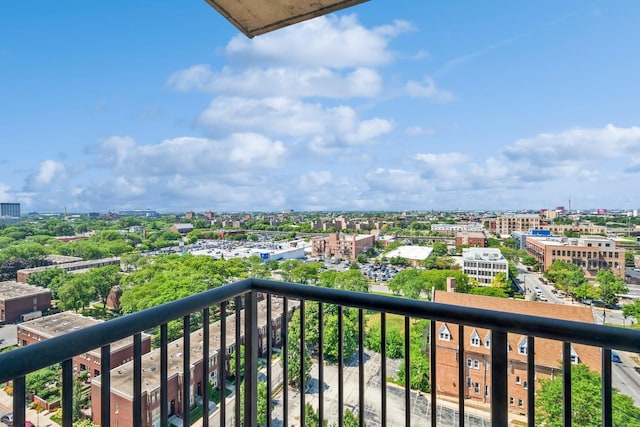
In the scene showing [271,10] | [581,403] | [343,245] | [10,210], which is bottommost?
[581,403]

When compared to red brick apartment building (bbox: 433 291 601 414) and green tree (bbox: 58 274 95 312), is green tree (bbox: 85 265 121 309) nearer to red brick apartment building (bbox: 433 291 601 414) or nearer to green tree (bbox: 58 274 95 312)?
green tree (bbox: 58 274 95 312)

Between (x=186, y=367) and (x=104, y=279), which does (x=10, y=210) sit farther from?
(x=186, y=367)

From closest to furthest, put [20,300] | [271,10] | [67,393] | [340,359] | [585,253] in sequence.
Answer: [67,393], [340,359], [271,10], [20,300], [585,253]

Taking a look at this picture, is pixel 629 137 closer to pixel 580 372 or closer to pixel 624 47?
pixel 624 47

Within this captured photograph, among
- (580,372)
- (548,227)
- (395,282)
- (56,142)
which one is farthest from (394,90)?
(580,372)

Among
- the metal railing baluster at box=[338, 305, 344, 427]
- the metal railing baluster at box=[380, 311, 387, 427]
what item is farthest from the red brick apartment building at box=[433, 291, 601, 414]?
the metal railing baluster at box=[338, 305, 344, 427]

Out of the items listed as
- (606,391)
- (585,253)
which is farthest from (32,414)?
(585,253)

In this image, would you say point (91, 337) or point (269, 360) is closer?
point (91, 337)
